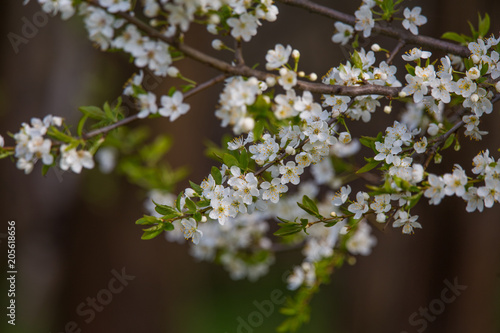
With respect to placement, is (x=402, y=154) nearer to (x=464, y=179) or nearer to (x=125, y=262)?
(x=464, y=179)

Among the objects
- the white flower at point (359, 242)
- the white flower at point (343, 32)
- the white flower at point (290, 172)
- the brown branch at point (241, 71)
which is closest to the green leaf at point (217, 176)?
the white flower at point (290, 172)

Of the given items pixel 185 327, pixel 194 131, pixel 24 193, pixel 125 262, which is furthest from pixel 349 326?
pixel 24 193

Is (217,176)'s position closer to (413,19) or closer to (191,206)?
(191,206)

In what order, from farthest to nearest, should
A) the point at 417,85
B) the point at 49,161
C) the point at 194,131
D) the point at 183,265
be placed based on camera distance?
the point at 183,265 < the point at 194,131 < the point at 417,85 < the point at 49,161

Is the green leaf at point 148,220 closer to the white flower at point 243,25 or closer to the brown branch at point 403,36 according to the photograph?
the white flower at point 243,25

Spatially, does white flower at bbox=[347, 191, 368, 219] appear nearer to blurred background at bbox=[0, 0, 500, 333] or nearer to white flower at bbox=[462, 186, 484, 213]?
white flower at bbox=[462, 186, 484, 213]

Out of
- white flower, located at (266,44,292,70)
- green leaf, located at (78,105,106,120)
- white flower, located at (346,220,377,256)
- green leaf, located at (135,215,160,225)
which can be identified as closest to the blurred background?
white flower, located at (346,220,377,256)
